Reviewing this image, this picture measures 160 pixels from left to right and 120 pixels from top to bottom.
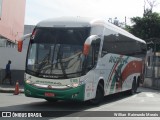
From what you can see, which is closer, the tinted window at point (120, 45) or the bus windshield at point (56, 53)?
the bus windshield at point (56, 53)

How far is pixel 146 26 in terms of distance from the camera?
1971 inches

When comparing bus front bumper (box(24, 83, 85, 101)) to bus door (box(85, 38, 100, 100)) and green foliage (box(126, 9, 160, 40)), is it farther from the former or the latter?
green foliage (box(126, 9, 160, 40))

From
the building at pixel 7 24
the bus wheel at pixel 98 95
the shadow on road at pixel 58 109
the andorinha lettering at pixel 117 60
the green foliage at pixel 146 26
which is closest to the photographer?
the shadow on road at pixel 58 109

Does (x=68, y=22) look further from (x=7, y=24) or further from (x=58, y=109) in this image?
(x=7, y=24)

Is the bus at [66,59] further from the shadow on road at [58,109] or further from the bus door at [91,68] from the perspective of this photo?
the shadow on road at [58,109]

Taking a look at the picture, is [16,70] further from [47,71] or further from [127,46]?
[47,71]

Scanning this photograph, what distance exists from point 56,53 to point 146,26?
3592 centimetres

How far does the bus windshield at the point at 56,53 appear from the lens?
15.3m

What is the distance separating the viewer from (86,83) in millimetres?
15602

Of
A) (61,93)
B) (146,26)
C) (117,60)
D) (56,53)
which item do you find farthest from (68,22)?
(146,26)

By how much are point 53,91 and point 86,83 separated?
4.29ft

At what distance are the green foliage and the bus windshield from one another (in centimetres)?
3391

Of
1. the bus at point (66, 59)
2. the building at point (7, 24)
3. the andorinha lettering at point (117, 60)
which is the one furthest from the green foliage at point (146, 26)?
the bus at point (66, 59)

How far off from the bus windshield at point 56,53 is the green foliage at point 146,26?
33.9 m
